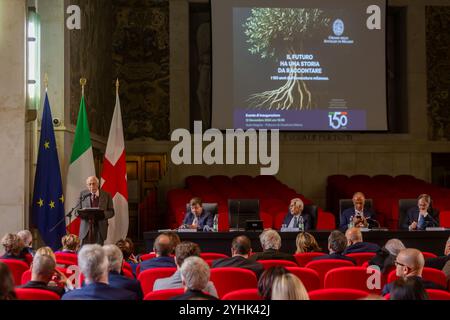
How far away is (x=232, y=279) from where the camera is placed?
15.6 ft

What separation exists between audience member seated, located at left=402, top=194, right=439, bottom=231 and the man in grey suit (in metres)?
3.93

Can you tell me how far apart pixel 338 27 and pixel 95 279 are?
11874mm

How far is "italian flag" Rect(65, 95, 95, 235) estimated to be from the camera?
33.1 feet

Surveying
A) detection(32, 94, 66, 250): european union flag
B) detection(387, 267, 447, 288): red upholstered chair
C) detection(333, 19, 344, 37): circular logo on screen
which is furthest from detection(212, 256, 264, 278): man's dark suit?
detection(333, 19, 344, 37): circular logo on screen

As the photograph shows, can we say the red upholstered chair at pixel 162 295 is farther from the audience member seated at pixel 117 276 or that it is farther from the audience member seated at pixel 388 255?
the audience member seated at pixel 388 255

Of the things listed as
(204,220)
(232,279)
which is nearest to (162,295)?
(232,279)

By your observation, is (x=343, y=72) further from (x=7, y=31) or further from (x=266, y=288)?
(x=266, y=288)

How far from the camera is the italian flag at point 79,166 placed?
10086mm

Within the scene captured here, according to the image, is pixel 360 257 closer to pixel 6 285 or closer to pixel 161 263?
pixel 161 263

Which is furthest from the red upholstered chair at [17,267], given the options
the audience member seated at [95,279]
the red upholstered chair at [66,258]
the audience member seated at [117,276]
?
the audience member seated at [95,279]

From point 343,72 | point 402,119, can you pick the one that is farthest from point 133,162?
point 402,119

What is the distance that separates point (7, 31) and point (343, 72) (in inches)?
304

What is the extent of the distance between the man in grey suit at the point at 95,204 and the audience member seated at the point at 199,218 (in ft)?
3.48

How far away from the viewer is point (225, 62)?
14.7m
